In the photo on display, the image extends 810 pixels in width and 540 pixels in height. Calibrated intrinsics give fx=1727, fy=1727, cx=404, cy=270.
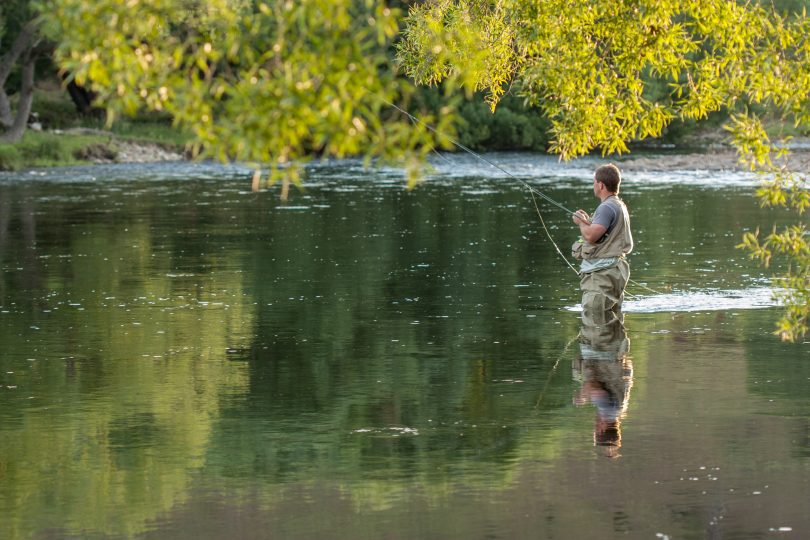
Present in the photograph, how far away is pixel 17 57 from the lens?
2301 inches

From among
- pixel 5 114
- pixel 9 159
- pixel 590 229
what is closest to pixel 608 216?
pixel 590 229

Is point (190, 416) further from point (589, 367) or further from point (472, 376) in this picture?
point (589, 367)

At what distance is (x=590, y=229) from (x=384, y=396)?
346cm

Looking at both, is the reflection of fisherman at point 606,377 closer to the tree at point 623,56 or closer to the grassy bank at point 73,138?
the tree at point 623,56

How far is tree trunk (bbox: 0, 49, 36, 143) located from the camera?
57.0m

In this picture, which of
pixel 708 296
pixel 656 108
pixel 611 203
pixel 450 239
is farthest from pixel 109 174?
pixel 656 108

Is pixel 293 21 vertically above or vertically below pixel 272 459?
above

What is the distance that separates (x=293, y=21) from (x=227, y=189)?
35.2 m

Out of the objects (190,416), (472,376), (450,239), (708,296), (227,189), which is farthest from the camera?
(227,189)

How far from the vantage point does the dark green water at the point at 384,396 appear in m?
9.59

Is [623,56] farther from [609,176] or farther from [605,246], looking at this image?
[605,246]

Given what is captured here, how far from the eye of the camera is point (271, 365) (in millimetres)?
14898

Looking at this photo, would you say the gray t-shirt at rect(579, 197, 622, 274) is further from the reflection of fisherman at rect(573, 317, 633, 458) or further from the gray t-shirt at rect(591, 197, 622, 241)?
the reflection of fisherman at rect(573, 317, 633, 458)

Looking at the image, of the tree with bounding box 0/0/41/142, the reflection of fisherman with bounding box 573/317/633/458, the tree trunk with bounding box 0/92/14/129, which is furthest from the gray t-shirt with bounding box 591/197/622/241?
the tree trunk with bounding box 0/92/14/129
